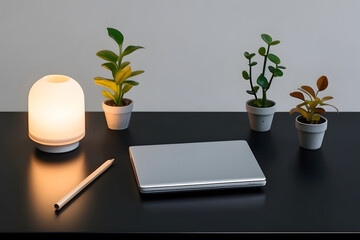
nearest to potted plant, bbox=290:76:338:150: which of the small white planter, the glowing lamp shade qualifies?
the small white planter

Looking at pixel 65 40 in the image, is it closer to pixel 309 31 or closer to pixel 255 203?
pixel 309 31

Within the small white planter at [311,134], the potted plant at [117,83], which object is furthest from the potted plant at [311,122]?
the potted plant at [117,83]

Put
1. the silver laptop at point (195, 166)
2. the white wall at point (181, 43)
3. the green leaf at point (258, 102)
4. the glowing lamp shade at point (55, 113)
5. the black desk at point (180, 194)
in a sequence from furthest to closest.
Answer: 1. the white wall at point (181, 43)
2. the green leaf at point (258, 102)
3. the glowing lamp shade at point (55, 113)
4. the silver laptop at point (195, 166)
5. the black desk at point (180, 194)

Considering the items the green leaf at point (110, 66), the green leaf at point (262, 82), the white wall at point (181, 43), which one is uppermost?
the green leaf at point (110, 66)

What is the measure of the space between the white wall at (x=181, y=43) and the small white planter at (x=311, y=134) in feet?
5.34

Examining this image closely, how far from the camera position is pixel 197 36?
3285 mm

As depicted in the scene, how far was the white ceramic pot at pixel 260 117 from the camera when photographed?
1819 mm

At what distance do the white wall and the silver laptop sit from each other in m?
1.68

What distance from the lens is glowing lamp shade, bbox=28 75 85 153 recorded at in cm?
162

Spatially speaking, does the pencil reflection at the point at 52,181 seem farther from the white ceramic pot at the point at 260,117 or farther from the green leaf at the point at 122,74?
the white ceramic pot at the point at 260,117

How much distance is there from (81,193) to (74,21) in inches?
76.4

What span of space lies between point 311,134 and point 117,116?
583 mm
